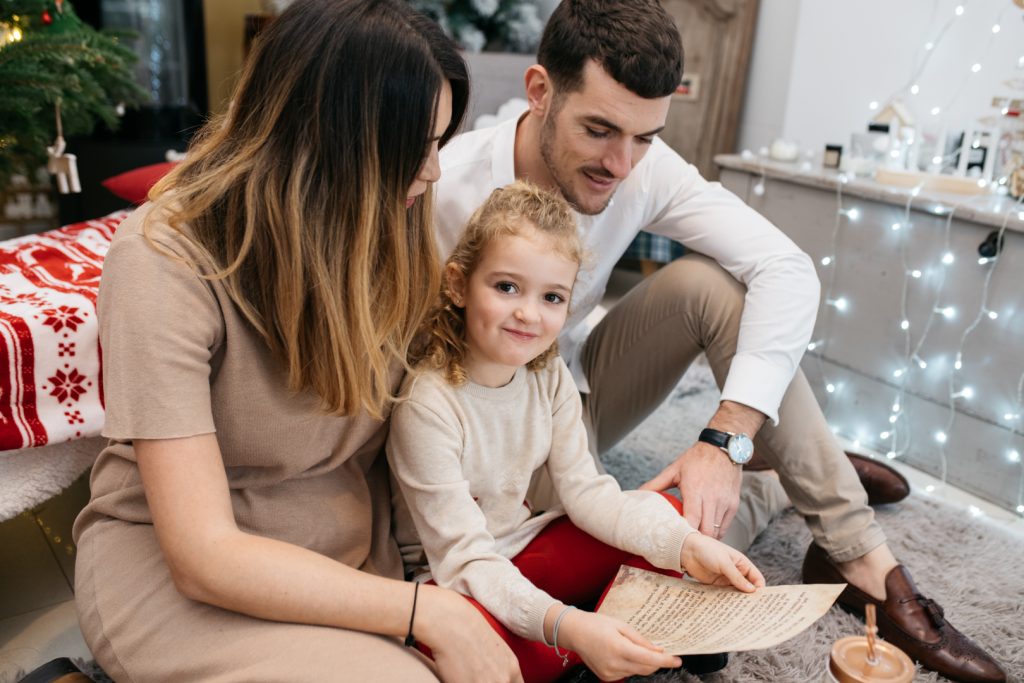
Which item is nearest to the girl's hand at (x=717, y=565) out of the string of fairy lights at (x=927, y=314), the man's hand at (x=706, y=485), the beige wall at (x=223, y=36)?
the man's hand at (x=706, y=485)

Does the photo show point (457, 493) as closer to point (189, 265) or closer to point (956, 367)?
point (189, 265)

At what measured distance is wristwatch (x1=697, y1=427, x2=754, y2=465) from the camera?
4.19ft

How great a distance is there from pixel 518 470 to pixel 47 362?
72cm

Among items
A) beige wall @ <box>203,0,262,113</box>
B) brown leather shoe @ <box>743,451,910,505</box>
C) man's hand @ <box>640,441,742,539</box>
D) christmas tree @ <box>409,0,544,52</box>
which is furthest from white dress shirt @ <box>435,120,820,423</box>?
beige wall @ <box>203,0,262,113</box>

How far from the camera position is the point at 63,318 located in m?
1.29

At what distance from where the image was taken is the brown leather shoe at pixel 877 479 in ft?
5.74

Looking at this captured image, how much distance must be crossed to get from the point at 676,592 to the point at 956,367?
122 cm

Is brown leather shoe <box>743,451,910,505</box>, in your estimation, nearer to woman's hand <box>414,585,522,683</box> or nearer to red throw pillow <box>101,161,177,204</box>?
woman's hand <box>414,585,522,683</box>

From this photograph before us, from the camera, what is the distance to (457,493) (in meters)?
1.05

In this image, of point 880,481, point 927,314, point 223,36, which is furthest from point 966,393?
point 223,36

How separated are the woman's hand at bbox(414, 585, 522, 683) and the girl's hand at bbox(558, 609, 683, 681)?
0.29 ft

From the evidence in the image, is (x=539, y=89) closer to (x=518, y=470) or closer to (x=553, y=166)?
(x=553, y=166)

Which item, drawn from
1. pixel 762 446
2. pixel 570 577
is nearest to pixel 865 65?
pixel 762 446

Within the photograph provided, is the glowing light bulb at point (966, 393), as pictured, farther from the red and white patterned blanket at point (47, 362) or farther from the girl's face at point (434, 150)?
the red and white patterned blanket at point (47, 362)
